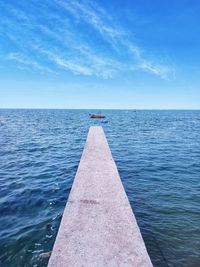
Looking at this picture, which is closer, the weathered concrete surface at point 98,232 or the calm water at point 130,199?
the weathered concrete surface at point 98,232

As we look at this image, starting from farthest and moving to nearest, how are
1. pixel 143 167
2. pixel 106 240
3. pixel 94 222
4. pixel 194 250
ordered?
pixel 143 167, pixel 194 250, pixel 94 222, pixel 106 240

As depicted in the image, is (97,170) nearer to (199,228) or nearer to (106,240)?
(199,228)

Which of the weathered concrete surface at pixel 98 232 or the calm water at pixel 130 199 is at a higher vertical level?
the weathered concrete surface at pixel 98 232

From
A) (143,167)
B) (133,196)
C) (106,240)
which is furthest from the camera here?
(143,167)

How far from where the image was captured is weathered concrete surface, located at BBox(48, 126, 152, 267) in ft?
16.4

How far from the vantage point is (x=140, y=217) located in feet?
31.3

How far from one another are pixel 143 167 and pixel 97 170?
6.79 metres

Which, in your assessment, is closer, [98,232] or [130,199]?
[98,232]

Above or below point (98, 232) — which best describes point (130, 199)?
below

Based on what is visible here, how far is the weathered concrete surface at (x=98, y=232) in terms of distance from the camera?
4.99 meters

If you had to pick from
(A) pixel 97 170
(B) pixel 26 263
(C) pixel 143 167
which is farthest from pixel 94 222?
(C) pixel 143 167

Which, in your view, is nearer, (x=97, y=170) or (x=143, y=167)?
(x=97, y=170)

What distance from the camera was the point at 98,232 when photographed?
6.02 m

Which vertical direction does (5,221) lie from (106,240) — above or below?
below
